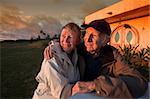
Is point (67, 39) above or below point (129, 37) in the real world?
above

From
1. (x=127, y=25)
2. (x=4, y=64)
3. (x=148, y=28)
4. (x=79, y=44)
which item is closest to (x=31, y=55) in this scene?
(x=4, y=64)

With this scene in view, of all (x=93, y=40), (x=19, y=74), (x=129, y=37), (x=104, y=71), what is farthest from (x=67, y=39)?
(x=129, y=37)

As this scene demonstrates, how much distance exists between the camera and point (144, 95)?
1.75 m

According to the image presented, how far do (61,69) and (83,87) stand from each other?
172 millimetres

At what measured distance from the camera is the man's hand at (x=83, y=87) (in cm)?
164

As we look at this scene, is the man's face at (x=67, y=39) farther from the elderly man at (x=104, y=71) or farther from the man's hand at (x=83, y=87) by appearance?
the man's hand at (x=83, y=87)

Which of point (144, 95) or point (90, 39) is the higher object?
point (90, 39)

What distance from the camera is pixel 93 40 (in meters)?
1.97

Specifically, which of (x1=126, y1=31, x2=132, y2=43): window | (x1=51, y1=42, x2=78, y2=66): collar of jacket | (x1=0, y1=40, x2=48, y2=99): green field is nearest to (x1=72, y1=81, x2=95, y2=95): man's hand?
(x1=51, y1=42, x2=78, y2=66): collar of jacket

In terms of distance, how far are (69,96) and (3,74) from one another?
19.2ft

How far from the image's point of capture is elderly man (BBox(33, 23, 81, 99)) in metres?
1.70

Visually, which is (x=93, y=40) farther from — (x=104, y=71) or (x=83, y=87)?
(x=83, y=87)

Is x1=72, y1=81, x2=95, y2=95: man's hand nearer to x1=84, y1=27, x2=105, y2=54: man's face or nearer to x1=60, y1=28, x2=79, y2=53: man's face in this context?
x1=60, y1=28, x2=79, y2=53: man's face

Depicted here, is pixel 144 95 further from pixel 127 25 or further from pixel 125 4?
pixel 127 25
